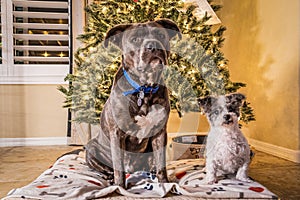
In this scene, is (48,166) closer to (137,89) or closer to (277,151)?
(137,89)

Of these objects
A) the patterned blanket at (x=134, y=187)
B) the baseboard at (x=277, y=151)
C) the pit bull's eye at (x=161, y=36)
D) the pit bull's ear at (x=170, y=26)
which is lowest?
the baseboard at (x=277, y=151)

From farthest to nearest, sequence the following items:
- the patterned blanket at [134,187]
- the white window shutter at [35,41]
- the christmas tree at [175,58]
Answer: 1. the white window shutter at [35,41]
2. the christmas tree at [175,58]
3. the patterned blanket at [134,187]

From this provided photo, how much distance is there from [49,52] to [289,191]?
2.70 meters

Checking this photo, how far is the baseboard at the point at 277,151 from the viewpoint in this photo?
2.24 m

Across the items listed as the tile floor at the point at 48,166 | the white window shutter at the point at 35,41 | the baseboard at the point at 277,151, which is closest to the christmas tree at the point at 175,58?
the tile floor at the point at 48,166

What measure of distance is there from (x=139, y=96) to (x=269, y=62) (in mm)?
1853

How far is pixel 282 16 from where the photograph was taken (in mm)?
2443

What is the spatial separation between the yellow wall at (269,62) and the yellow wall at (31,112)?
2.05 meters

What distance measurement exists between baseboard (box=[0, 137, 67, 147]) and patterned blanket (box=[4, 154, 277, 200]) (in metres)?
1.67

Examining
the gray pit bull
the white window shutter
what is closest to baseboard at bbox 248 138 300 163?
the gray pit bull

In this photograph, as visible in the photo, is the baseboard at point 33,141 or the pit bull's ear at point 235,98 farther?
the baseboard at point 33,141

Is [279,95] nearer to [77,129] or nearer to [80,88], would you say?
[80,88]

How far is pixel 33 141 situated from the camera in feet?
10.1

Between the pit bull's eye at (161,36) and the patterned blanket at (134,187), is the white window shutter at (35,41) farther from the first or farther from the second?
the pit bull's eye at (161,36)
